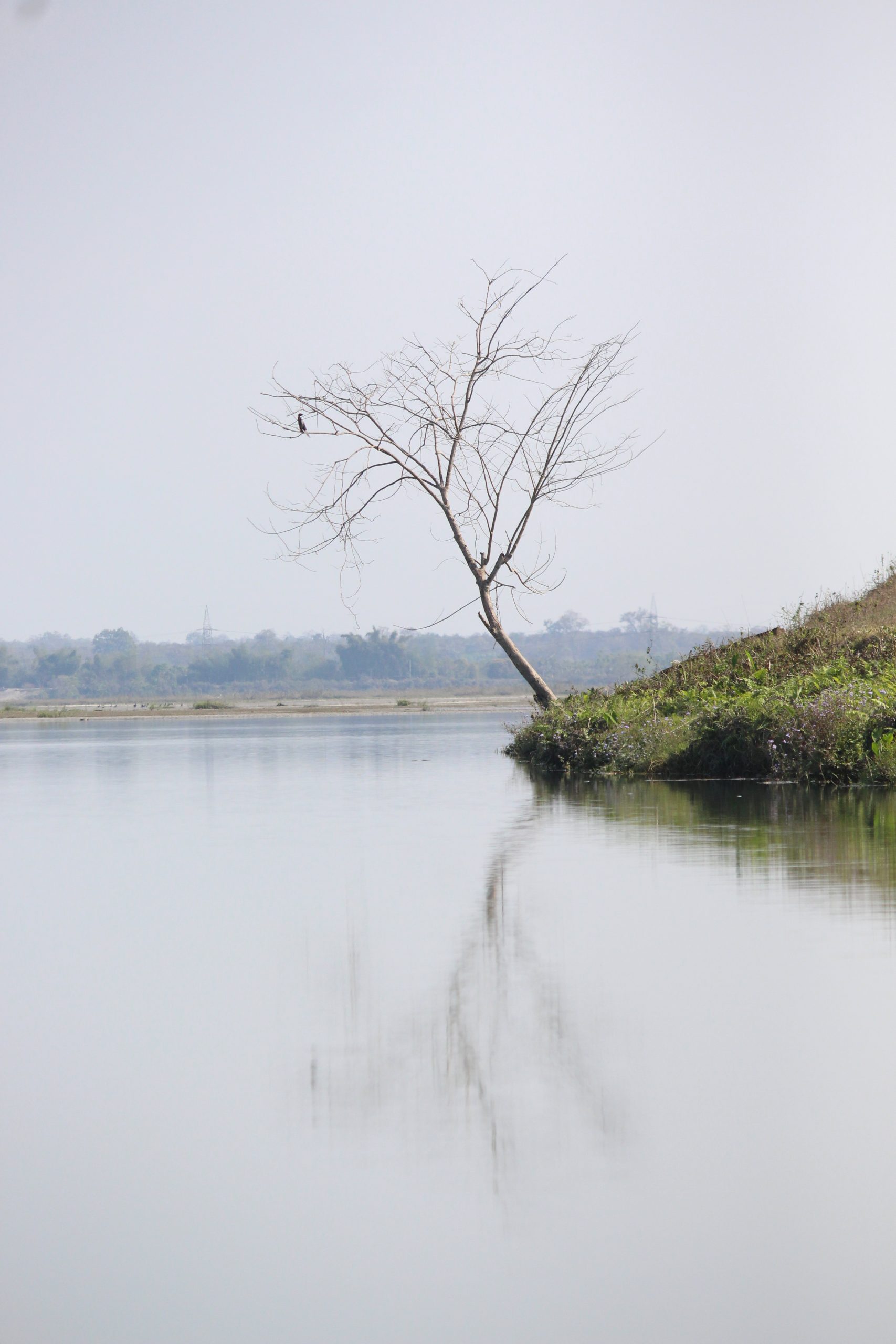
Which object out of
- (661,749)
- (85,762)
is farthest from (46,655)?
(661,749)

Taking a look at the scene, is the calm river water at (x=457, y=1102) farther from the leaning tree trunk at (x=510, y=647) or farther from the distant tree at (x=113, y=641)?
the distant tree at (x=113, y=641)

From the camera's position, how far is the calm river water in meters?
2.52

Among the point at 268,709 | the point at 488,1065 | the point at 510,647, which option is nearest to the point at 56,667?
the point at 268,709

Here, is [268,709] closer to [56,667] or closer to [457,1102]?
[457,1102]

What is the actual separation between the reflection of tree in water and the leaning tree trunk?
1582 centimetres

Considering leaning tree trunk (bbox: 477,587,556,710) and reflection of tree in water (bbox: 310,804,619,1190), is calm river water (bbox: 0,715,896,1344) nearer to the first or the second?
reflection of tree in water (bbox: 310,804,619,1190)

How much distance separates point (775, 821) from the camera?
392 inches

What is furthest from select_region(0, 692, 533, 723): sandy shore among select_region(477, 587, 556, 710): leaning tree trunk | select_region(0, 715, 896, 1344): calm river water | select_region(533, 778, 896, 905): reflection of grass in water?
select_region(0, 715, 896, 1344): calm river water

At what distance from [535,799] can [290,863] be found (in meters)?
4.96

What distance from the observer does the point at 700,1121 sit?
3.31m

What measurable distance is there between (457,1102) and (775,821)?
686 centimetres

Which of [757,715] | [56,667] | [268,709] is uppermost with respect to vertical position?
[56,667]

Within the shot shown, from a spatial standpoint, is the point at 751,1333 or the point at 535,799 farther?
the point at 535,799

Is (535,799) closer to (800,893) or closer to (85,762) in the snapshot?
(800,893)
